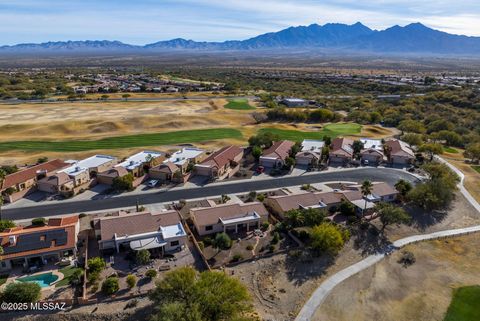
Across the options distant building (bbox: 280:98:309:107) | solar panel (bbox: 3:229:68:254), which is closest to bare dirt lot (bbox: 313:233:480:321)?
solar panel (bbox: 3:229:68:254)

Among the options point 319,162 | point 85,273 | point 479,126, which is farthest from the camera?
point 479,126

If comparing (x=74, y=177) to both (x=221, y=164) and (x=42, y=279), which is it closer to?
(x=42, y=279)

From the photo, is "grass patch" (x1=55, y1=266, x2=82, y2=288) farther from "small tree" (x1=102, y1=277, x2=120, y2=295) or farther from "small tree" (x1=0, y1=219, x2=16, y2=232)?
"small tree" (x1=0, y1=219, x2=16, y2=232)

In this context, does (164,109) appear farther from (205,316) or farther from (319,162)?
(205,316)

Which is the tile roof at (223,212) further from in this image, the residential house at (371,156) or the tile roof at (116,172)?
the residential house at (371,156)

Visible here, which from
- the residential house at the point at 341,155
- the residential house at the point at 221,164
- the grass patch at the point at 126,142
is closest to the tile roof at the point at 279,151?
the residential house at the point at 221,164

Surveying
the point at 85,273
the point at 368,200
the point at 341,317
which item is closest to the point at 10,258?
the point at 85,273
